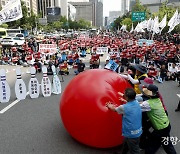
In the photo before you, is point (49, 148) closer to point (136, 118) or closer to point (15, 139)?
point (15, 139)

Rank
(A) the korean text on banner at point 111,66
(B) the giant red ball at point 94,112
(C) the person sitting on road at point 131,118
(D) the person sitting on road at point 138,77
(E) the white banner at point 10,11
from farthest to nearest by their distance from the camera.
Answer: (E) the white banner at point 10,11, (A) the korean text on banner at point 111,66, (D) the person sitting on road at point 138,77, (B) the giant red ball at point 94,112, (C) the person sitting on road at point 131,118

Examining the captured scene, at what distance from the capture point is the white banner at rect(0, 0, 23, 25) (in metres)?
12.9

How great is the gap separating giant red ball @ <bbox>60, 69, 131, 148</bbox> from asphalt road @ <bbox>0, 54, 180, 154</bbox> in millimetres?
432

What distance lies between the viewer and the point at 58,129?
21.6ft

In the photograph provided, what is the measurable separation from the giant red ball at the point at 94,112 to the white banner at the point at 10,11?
354 inches

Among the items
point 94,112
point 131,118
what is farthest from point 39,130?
point 131,118

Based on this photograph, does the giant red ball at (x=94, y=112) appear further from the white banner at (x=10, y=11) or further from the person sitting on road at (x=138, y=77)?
the white banner at (x=10, y=11)

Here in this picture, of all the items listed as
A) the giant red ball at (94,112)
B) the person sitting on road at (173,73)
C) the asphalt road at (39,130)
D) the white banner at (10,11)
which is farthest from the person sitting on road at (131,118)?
the white banner at (10,11)

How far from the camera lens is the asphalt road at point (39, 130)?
544 cm

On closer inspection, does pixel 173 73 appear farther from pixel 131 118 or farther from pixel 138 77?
pixel 131 118

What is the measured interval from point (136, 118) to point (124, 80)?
1.62 m

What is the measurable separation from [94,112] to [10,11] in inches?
391

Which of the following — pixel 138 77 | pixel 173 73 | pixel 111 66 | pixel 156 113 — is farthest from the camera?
pixel 173 73

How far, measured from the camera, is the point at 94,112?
498 centimetres
